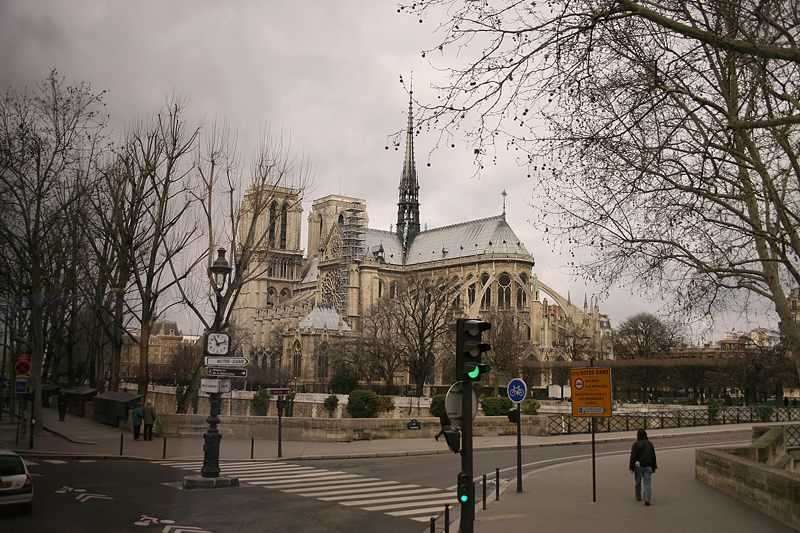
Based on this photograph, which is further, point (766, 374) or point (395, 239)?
point (395, 239)

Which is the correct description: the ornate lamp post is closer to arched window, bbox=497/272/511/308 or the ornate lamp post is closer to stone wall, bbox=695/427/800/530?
stone wall, bbox=695/427/800/530

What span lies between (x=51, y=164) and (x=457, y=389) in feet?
68.7

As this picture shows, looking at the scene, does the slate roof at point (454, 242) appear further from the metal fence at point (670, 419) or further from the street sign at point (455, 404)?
the street sign at point (455, 404)

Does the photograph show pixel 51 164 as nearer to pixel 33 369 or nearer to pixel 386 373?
pixel 33 369

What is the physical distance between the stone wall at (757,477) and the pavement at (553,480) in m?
0.23

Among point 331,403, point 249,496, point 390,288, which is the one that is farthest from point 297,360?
point 249,496

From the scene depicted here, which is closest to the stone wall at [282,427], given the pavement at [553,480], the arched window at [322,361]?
the pavement at [553,480]

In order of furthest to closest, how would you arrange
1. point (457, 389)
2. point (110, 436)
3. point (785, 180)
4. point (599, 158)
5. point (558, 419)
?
point (558, 419) < point (110, 436) < point (785, 180) < point (599, 158) < point (457, 389)

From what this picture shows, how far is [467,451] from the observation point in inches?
→ 420

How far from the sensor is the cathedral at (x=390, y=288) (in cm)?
9479

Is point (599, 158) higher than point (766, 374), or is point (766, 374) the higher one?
point (599, 158)

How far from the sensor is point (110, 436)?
101 feet

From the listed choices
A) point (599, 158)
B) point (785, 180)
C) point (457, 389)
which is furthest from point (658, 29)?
point (785, 180)

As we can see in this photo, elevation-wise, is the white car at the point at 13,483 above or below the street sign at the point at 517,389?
below
